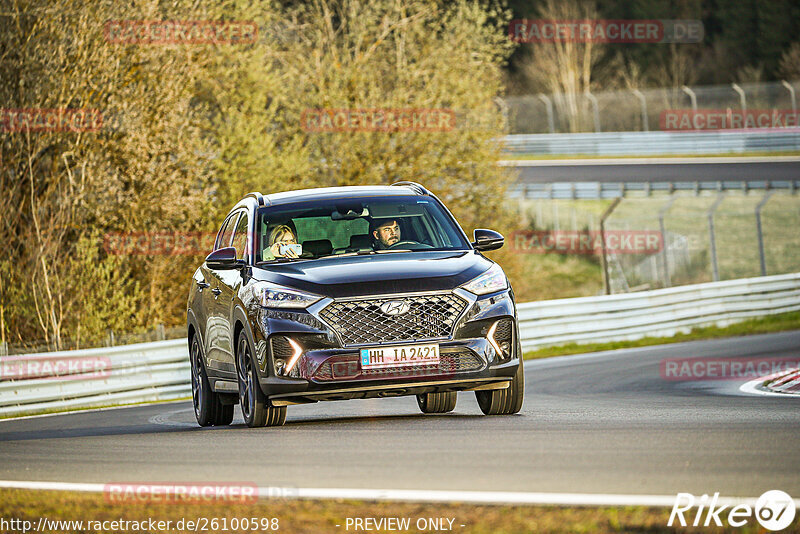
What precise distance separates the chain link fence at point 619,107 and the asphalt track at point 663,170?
3096 mm

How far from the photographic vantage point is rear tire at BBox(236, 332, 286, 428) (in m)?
10.3

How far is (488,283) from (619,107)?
57.0 meters

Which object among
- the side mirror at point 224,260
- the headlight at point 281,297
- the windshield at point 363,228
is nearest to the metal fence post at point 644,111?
the windshield at point 363,228

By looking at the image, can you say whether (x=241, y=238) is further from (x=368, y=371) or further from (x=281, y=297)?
(x=368, y=371)

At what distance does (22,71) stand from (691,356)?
12783 mm

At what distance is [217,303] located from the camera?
11.6 m

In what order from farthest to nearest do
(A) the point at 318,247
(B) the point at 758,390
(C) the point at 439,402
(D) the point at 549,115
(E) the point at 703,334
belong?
(D) the point at 549,115, (E) the point at 703,334, (B) the point at 758,390, (C) the point at 439,402, (A) the point at 318,247

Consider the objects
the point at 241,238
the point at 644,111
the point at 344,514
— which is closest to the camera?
the point at 344,514

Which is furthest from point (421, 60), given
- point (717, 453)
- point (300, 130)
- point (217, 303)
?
point (717, 453)

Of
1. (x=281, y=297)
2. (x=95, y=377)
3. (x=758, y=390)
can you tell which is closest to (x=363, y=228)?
→ (x=281, y=297)

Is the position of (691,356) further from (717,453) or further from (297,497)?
(297,497)

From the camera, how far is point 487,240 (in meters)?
11.0

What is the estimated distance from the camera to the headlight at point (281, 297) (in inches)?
388

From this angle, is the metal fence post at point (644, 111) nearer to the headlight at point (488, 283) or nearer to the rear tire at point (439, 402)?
the rear tire at point (439, 402)
